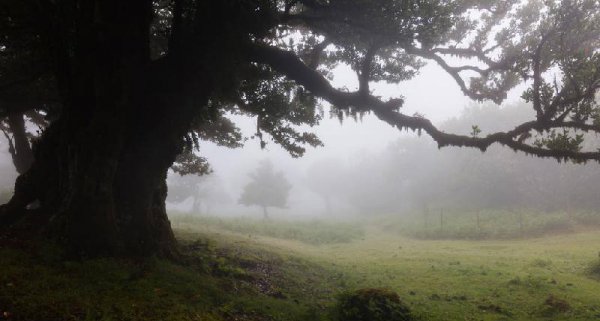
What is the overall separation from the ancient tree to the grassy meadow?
1.29m

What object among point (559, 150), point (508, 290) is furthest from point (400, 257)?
point (559, 150)

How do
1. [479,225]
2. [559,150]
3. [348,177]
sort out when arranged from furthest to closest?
[348,177] → [479,225] → [559,150]

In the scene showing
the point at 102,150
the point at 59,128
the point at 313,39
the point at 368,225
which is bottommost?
the point at 368,225

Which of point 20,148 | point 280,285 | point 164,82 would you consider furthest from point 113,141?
point 20,148

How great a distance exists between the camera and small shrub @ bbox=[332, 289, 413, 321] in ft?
24.9

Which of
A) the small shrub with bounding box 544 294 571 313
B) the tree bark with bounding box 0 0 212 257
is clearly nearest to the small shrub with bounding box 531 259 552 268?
the small shrub with bounding box 544 294 571 313

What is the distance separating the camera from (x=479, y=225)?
29.1 metres

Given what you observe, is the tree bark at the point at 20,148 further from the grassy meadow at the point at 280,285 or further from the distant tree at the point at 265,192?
the distant tree at the point at 265,192

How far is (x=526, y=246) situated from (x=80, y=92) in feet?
76.6

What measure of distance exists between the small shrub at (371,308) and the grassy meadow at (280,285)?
547 millimetres

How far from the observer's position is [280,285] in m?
11.2

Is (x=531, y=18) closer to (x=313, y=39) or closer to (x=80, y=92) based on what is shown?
(x=313, y=39)

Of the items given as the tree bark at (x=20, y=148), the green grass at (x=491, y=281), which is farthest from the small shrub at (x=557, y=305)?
the tree bark at (x=20, y=148)

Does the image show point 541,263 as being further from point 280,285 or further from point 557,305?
point 280,285
